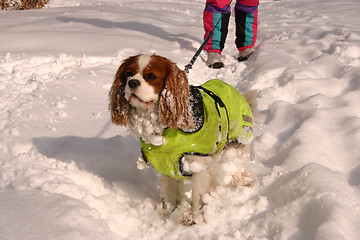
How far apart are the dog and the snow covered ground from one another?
7.8 inches

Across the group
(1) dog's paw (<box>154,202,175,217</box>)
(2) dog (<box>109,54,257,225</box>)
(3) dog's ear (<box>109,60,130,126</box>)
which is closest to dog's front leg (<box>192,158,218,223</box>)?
(2) dog (<box>109,54,257,225</box>)

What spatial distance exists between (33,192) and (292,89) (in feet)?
9.24

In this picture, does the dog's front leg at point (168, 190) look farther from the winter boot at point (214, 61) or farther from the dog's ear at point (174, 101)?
the winter boot at point (214, 61)

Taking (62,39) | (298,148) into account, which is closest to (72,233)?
(298,148)

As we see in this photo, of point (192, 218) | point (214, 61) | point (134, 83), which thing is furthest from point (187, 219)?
point (214, 61)

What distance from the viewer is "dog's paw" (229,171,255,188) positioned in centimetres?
239

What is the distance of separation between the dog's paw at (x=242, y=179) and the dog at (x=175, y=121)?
23 mm

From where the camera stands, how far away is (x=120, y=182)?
2465mm

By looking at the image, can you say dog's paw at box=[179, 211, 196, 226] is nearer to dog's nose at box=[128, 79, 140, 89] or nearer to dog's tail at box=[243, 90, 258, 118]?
dog's nose at box=[128, 79, 140, 89]

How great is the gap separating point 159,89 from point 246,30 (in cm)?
370

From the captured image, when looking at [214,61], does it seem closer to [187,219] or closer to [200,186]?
[200,186]

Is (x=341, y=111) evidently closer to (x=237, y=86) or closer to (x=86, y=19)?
(x=237, y=86)

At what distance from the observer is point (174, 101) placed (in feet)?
5.90

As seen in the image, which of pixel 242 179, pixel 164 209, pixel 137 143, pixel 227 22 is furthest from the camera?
pixel 227 22
